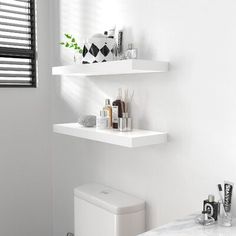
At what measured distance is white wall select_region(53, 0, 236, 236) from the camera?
56.9 inches

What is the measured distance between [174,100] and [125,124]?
10.8 inches

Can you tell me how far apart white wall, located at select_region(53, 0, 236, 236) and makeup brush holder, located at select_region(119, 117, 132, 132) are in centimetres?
8

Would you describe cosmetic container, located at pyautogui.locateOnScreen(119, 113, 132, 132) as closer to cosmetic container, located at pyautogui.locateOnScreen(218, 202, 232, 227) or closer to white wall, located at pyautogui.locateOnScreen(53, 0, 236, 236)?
white wall, located at pyautogui.locateOnScreen(53, 0, 236, 236)

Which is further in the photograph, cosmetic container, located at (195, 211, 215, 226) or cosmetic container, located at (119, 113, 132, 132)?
cosmetic container, located at (119, 113, 132, 132)

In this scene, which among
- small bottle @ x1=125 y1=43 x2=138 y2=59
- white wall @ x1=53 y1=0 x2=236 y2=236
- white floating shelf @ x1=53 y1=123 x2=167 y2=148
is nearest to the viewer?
white wall @ x1=53 y1=0 x2=236 y2=236

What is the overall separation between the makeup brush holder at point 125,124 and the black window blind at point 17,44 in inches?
37.1

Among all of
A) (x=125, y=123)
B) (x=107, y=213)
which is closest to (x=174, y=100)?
(x=125, y=123)

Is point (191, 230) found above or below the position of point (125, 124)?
below

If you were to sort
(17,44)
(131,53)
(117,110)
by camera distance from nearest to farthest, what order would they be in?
(131,53), (117,110), (17,44)

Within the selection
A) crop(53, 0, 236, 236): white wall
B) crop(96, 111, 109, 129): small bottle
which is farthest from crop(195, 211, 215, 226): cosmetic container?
crop(96, 111, 109, 129): small bottle

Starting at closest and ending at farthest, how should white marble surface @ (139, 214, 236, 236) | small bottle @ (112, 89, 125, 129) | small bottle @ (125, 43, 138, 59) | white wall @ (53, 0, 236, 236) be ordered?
white marble surface @ (139, 214, 236, 236), white wall @ (53, 0, 236, 236), small bottle @ (125, 43, 138, 59), small bottle @ (112, 89, 125, 129)

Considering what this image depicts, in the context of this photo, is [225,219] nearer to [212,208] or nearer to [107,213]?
[212,208]

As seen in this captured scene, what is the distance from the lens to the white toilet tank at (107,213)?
1.73m

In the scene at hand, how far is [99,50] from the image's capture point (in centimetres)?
179
